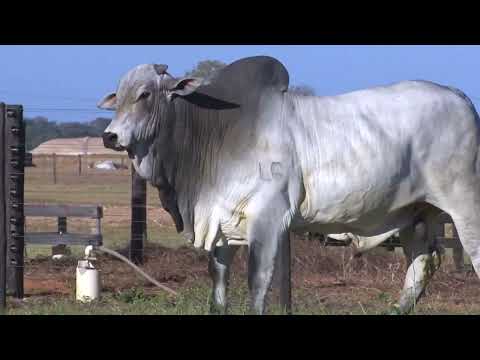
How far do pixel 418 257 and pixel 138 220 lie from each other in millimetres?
5656

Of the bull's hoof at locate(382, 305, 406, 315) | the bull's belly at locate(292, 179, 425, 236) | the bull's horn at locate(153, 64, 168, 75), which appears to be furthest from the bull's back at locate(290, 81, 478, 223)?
the bull's horn at locate(153, 64, 168, 75)

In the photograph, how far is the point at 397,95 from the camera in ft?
29.1

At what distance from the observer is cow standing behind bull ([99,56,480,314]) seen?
830cm

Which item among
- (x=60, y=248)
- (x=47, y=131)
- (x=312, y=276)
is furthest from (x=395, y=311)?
(x=47, y=131)

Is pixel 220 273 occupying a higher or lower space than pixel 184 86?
lower

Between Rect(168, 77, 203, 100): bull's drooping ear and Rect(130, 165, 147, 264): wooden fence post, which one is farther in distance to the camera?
Rect(130, 165, 147, 264): wooden fence post

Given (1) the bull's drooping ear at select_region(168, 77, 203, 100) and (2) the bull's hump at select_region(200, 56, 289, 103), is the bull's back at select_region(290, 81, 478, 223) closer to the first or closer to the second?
(2) the bull's hump at select_region(200, 56, 289, 103)

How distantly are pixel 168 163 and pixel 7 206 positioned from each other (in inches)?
112

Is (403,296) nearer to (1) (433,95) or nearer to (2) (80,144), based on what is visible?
(1) (433,95)

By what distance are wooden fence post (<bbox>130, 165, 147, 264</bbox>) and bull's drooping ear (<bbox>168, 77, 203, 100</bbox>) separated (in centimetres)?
551

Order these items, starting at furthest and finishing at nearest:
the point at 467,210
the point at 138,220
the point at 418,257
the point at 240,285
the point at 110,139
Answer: the point at 138,220 → the point at 240,285 → the point at 418,257 → the point at 467,210 → the point at 110,139

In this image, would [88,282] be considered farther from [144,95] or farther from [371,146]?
[371,146]

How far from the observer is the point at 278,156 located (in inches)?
326

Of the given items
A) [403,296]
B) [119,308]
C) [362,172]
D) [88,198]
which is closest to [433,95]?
[362,172]
